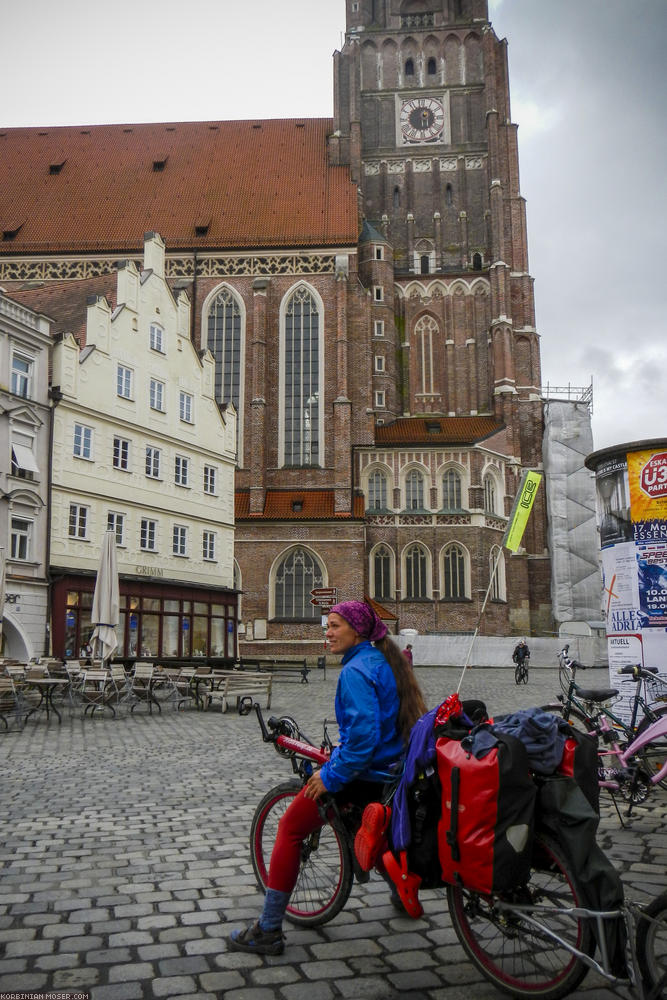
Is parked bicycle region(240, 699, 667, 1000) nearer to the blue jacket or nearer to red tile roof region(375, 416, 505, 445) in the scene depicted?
the blue jacket

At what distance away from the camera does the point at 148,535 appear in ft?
81.6

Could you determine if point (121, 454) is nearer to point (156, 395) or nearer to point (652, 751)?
point (156, 395)

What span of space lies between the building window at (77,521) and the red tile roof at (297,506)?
1528 centimetres

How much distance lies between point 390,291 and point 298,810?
140 ft

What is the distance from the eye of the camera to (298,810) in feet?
12.2

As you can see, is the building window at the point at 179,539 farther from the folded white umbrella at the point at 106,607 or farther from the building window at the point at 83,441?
the folded white umbrella at the point at 106,607

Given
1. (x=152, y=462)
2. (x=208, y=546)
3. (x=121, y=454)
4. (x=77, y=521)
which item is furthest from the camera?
(x=208, y=546)

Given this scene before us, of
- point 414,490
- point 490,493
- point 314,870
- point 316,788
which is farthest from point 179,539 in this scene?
point 316,788

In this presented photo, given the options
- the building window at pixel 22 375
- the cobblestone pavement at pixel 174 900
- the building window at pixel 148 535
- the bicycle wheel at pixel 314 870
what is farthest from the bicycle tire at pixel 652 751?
the building window at pixel 148 535

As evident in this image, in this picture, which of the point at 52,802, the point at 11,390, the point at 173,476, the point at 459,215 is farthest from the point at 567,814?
the point at 459,215

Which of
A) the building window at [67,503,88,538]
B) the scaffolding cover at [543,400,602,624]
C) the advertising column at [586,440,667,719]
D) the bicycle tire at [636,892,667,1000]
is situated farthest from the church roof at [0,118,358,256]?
the bicycle tire at [636,892,667,1000]

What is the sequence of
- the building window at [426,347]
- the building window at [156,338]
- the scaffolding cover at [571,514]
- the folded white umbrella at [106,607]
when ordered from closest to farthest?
1. the folded white umbrella at [106,607]
2. the building window at [156,338]
3. the scaffolding cover at [571,514]
4. the building window at [426,347]

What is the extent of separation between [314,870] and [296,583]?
33139 millimetres

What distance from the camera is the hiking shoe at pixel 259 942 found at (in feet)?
11.9
